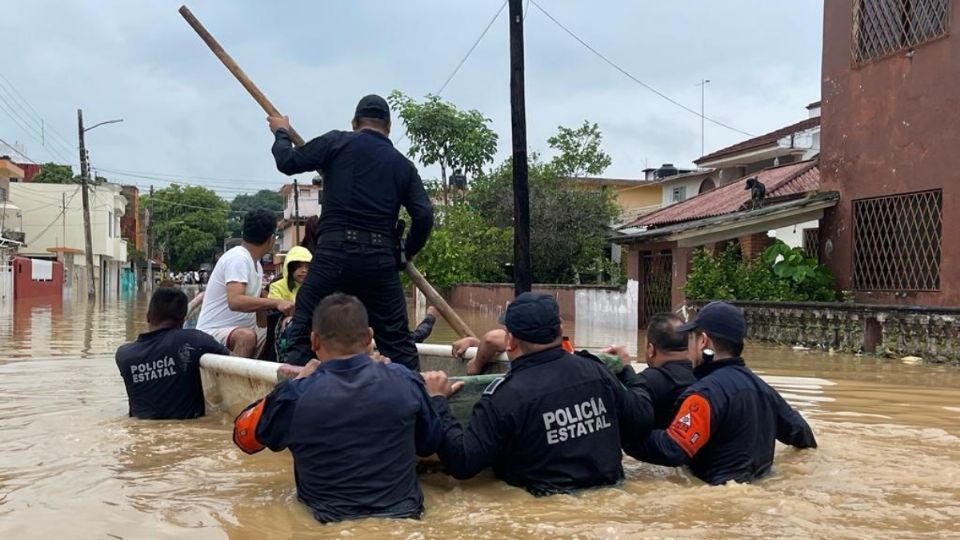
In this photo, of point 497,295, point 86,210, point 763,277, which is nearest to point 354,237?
point 763,277

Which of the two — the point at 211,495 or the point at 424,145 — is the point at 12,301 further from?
the point at 211,495

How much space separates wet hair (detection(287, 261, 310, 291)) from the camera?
6.56m

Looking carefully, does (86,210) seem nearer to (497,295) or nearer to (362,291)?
(497,295)

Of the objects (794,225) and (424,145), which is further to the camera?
(424,145)

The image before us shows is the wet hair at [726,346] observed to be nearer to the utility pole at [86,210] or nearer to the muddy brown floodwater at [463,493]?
the muddy brown floodwater at [463,493]

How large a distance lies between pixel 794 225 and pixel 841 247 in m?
1.06

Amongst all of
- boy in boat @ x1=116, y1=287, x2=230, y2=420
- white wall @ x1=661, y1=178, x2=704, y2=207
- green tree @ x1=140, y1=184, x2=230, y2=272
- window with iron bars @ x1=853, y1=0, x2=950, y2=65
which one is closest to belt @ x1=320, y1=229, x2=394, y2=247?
boy in boat @ x1=116, y1=287, x2=230, y2=420

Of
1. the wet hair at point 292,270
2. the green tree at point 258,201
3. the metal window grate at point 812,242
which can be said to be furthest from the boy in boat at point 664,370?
the green tree at point 258,201

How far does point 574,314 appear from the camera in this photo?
22875mm

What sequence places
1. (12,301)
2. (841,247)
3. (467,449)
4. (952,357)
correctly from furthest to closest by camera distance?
(12,301) → (841,247) → (952,357) → (467,449)

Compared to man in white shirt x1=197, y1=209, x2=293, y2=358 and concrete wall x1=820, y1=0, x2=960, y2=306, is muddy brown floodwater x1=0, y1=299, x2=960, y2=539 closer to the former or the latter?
man in white shirt x1=197, y1=209, x2=293, y2=358

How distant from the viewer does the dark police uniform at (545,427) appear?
390 centimetres

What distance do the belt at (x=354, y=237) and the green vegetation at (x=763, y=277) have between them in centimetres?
1144

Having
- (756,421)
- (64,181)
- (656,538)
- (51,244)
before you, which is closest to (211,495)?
(656,538)
